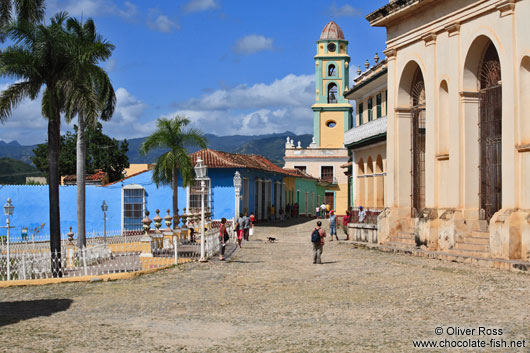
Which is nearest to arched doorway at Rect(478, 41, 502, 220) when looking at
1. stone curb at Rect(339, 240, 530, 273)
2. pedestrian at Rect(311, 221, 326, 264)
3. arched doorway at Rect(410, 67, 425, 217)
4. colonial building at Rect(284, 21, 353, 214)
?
stone curb at Rect(339, 240, 530, 273)

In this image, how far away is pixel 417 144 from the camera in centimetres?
2212

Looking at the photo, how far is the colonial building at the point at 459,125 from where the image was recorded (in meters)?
16.0

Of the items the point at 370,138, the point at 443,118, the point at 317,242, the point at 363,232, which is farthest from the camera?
the point at 370,138

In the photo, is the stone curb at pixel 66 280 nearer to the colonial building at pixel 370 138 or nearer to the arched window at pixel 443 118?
the arched window at pixel 443 118

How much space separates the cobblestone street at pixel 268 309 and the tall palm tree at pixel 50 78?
4.13 metres

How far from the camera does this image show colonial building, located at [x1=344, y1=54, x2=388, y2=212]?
98.0 ft

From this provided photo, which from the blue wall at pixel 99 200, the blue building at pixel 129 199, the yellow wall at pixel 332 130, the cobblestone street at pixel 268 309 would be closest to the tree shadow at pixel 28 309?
the cobblestone street at pixel 268 309

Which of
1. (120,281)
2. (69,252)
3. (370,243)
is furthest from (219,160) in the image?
(120,281)

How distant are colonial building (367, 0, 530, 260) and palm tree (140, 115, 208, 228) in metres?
12.3

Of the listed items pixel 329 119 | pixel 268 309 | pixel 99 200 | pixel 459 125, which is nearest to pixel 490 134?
pixel 459 125

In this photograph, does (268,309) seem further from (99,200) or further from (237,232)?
(99,200)

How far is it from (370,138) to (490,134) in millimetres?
11755

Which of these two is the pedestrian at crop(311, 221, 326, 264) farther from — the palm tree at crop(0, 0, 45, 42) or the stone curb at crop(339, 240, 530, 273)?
the palm tree at crop(0, 0, 45, 42)

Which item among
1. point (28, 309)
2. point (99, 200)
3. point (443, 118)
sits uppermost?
point (443, 118)
